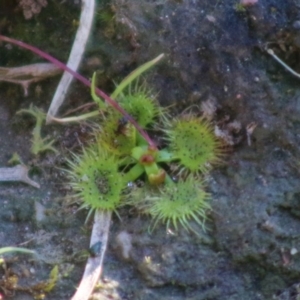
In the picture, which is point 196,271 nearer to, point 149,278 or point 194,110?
point 149,278

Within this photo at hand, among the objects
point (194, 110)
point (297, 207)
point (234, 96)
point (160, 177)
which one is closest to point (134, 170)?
point (160, 177)

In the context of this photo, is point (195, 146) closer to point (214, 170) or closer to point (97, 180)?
point (214, 170)

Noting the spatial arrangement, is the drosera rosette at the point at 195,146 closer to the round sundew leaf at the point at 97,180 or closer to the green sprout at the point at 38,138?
the round sundew leaf at the point at 97,180

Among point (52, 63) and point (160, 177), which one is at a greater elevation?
point (52, 63)

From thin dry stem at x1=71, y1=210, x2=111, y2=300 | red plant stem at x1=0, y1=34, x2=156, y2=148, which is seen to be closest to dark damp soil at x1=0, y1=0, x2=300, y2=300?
thin dry stem at x1=71, y1=210, x2=111, y2=300

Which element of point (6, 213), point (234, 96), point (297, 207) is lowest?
point (6, 213)

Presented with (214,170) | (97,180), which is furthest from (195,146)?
(97,180)

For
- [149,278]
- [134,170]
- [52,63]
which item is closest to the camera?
[149,278]

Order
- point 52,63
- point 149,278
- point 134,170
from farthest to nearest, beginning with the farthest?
point 52,63
point 134,170
point 149,278
